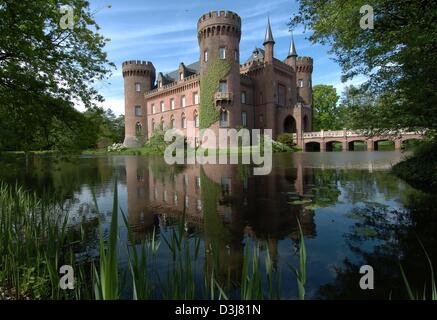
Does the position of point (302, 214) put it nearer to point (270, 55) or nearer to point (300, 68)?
point (270, 55)

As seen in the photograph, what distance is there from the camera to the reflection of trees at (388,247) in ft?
10.6

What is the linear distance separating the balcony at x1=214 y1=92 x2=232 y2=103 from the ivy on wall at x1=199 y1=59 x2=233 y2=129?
0.58 metres

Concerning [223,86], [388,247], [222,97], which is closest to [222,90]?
[223,86]

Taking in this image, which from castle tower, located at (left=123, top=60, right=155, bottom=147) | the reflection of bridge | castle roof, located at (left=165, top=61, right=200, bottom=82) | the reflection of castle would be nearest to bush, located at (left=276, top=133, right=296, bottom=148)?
the reflection of bridge

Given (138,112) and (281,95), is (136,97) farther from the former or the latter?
(281,95)

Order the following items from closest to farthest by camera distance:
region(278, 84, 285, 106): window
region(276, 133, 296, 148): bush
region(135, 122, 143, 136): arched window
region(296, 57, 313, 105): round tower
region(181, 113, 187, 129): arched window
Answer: region(276, 133, 296, 148): bush < region(278, 84, 285, 106): window < region(181, 113, 187, 129): arched window < region(296, 57, 313, 105): round tower < region(135, 122, 143, 136): arched window

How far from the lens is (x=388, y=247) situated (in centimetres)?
435

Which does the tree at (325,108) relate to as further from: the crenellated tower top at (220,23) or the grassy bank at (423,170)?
the grassy bank at (423,170)

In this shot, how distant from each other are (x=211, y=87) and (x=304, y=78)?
21558 mm

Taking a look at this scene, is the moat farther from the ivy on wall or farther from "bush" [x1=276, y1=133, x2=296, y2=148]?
"bush" [x1=276, y1=133, x2=296, y2=148]

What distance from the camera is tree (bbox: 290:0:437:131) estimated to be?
6.55 meters

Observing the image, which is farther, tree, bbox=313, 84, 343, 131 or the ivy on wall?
tree, bbox=313, 84, 343, 131

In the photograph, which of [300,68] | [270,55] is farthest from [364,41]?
[300,68]

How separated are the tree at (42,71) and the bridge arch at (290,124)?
41.1 m
